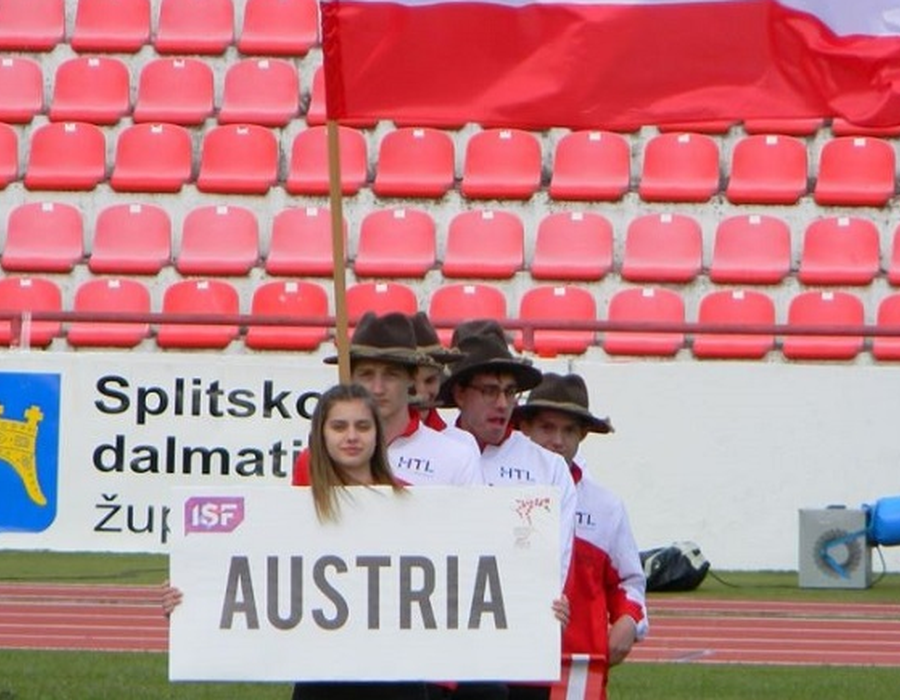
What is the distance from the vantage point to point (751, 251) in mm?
18906

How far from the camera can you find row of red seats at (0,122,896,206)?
19312mm

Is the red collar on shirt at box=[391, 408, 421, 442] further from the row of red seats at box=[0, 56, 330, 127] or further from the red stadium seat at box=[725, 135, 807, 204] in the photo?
the row of red seats at box=[0, 56, 330, 127]

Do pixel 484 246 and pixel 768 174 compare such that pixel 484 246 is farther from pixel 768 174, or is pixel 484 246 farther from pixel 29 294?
pixel 29 294

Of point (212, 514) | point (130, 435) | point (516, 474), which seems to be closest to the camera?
point (212, 514)

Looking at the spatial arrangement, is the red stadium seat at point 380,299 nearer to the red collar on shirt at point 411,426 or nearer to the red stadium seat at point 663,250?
the red stadium seat at point 663,250

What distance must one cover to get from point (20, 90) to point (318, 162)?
8.61ft

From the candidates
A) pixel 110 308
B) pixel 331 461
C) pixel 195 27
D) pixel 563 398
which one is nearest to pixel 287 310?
pixel 110 308

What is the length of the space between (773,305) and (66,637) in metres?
7.60

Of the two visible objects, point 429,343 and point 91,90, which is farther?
point 91,90

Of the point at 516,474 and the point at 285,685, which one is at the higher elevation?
the point at 516,474

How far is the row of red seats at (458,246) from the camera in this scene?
18.8 m

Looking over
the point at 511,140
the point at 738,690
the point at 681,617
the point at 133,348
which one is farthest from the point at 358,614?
the point at 511,140

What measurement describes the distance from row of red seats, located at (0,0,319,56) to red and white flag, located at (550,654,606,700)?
45.3ft

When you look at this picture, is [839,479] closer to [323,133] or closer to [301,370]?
[301,370]
